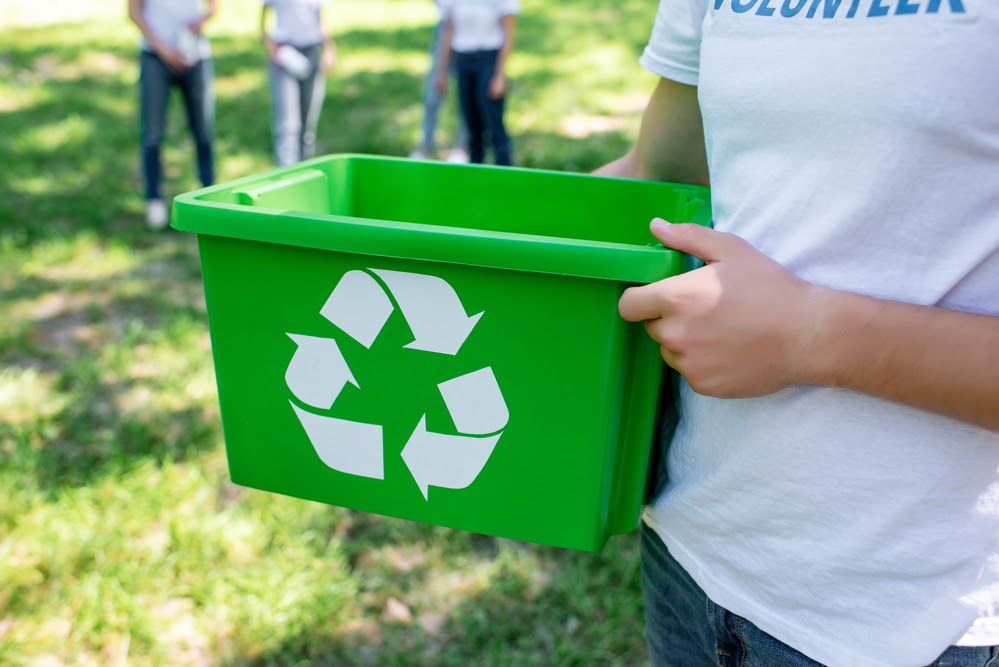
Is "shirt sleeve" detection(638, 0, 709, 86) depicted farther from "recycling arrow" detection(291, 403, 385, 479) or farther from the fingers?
"recycling arrow" detection(291, 403, 385, 479)

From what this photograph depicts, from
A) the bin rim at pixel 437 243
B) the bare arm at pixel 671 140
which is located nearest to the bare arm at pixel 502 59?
the bare arm at pixel 671 140

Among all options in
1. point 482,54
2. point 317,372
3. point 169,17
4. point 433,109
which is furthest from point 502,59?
point 317,372

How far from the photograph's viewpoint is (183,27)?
3.93 meters

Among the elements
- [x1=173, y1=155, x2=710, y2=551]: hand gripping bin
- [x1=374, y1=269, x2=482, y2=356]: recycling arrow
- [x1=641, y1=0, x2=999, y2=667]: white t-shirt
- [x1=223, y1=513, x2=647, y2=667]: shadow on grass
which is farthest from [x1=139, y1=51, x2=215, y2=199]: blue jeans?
[x1=641, y1=0, x2=999, y2=667]: white t-shirt

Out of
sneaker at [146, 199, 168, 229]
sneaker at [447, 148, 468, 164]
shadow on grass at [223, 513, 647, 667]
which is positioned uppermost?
sneaker at [447, 148, 468, 164]

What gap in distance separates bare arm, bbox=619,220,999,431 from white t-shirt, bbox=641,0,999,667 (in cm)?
2

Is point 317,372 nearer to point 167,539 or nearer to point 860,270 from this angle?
point 860,270

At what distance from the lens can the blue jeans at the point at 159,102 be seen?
398 centimetres

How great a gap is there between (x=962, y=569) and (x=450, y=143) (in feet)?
15.8

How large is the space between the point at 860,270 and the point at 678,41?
0.36 meters

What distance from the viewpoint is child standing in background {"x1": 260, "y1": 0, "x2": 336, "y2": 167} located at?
4.06 m

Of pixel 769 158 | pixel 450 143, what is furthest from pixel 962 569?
pixel 450 143

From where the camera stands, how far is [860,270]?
0.74 m

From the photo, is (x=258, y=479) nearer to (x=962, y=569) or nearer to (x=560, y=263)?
(x=560, y=263)
